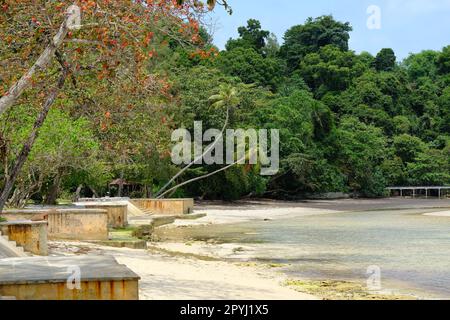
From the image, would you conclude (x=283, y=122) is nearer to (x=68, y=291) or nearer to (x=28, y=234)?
(x=28, y=234)

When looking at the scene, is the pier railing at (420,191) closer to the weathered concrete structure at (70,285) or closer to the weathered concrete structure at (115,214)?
the weathered concrete structure at (115,214)

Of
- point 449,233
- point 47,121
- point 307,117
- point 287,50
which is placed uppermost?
point 287,50

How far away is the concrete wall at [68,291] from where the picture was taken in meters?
7.33

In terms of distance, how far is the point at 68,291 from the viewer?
741 centimetres

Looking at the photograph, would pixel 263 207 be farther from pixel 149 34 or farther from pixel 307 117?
pixel 149 34

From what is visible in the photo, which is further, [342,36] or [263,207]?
[342,36]

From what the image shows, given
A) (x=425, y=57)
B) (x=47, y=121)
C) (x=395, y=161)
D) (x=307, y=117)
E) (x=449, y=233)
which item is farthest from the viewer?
(x=425, y=57)

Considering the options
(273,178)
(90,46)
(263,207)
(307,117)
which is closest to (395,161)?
(307,117)

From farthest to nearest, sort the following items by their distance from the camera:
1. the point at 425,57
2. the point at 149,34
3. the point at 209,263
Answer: the point at 425,57 → the point at 209,263 → the point at 149,34

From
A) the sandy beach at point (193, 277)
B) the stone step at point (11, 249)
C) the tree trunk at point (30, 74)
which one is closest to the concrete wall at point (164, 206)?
the sandy beach at point (193, 277)

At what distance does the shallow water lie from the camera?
15.6 m

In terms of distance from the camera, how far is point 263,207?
52625 mm

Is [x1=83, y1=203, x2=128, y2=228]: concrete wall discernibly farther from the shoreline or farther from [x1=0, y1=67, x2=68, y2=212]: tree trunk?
[x1=0, y1=67, x2=68, y2=212]: tree trunk

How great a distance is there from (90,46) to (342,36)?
89.6 m
